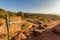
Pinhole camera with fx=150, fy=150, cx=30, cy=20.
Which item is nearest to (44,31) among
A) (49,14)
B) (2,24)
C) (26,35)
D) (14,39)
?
(26,35)

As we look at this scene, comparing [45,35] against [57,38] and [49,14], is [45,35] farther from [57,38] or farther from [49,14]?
[49,14]

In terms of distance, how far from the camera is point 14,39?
11.9m

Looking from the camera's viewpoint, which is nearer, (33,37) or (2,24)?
(33,37)

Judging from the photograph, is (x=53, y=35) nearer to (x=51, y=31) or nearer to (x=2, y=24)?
(x=51, y=31)

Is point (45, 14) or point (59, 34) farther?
point (45, 14)

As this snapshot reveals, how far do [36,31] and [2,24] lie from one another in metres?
5.94

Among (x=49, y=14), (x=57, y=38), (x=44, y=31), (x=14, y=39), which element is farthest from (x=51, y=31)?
(x=49, y=14)

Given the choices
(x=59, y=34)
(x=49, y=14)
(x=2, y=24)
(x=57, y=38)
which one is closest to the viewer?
(x=57, y=38)

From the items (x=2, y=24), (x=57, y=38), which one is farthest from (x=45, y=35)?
(x=2, y=24)

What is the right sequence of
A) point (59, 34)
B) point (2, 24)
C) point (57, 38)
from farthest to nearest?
1. point (2, 24)
2. point (59, 34)
3. point (57, 38)

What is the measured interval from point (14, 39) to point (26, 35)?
132cm

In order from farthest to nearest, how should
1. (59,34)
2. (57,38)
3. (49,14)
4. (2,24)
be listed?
1. (49,14)
2. (2,24)
3. (59,34)
4. (57,38)

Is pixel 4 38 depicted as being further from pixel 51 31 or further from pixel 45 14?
pixel 45 14

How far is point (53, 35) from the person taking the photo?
12.3 m
